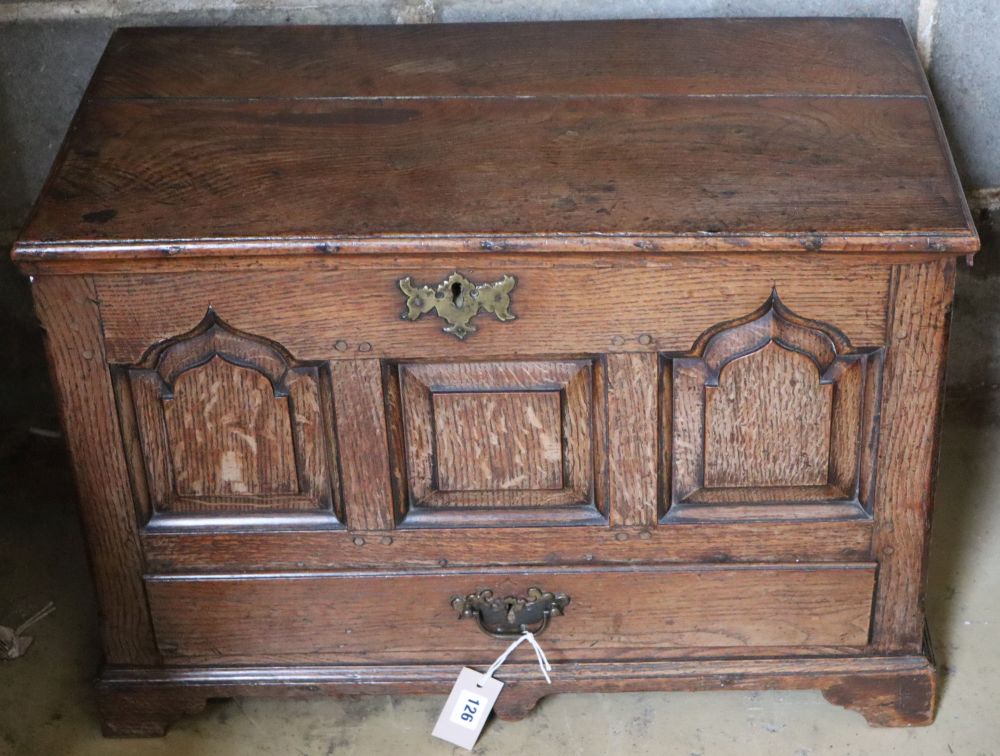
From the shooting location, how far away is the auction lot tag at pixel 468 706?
6.47 ft

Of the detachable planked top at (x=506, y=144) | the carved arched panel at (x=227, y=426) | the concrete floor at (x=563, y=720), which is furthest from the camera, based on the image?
the concrete floor at (x=563, y=720)

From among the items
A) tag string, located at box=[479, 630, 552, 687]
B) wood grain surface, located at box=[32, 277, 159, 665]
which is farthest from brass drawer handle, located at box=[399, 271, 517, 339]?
tag string, located at box=[479, 630, 552, 687]

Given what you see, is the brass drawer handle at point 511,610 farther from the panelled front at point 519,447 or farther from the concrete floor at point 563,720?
the concrete floor at point 563,720

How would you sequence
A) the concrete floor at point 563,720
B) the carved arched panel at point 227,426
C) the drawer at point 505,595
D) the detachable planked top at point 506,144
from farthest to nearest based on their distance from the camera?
the concrete floor at point 563,720
the drawer at point 505,595
the carved arched panel at point 227,426
the detachable planked top at point 506,144

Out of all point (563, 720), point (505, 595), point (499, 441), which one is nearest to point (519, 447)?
point (499, 441)

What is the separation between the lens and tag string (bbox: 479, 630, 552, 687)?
6.35 feet

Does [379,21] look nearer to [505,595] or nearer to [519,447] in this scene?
[519,447]

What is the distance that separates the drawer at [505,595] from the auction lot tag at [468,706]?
0.03 meters

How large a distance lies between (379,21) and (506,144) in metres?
0.56

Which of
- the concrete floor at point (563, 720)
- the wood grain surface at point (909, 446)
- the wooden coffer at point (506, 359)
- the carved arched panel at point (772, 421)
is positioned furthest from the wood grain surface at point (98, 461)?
the wood grain surface at point (909, 446)

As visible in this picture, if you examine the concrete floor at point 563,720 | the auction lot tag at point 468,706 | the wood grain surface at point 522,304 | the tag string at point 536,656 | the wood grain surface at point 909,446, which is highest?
the wood grain surface at point 522,304

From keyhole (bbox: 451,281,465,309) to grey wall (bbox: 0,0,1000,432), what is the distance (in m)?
0.74

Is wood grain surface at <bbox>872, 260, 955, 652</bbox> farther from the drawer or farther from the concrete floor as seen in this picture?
the concrete floor

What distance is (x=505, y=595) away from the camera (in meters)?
1.91
